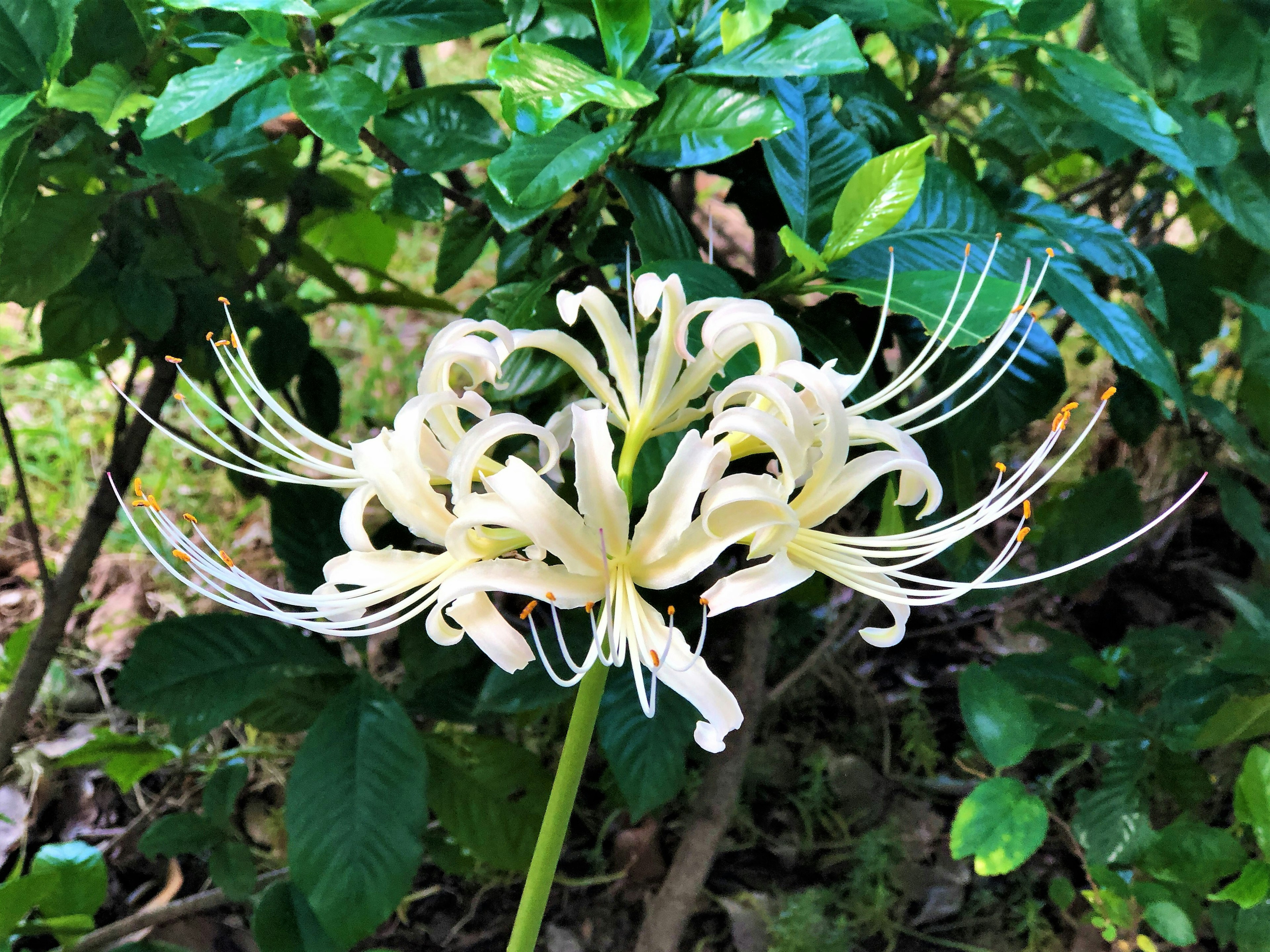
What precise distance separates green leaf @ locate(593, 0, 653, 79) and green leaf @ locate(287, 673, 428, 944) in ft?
2.21

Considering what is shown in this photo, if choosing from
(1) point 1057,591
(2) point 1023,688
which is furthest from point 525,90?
(1) point 1057,591

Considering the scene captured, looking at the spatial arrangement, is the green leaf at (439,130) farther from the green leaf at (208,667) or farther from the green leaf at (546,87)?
the green leaf at (208,667)

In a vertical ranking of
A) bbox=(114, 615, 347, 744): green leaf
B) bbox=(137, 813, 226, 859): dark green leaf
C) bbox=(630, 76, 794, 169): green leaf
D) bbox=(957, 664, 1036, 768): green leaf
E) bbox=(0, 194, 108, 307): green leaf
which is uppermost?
bbox=(630, 76, 794, 169): green leaf

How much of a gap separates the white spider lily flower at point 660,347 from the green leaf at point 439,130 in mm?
221

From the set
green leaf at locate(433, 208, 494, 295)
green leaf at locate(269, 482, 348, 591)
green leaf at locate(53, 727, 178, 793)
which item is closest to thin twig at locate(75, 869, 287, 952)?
green leaf at locate(53, 727, 178, 793)

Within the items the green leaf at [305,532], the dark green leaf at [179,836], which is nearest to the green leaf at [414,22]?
the green leaf at [305,532]

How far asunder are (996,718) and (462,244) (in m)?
0.71

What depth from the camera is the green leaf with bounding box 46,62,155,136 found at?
2.26 ft

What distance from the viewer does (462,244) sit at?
0.92 meters

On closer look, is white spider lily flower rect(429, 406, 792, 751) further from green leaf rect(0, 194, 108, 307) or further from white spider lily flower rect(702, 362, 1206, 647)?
green leaf rect(0, 194, 108, 307)

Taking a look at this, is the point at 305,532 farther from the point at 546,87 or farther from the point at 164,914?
the point at 546,87

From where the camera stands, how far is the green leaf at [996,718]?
871 mm

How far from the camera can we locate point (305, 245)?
127 centimetres

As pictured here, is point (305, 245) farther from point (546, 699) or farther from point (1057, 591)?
point (1057, 591)
